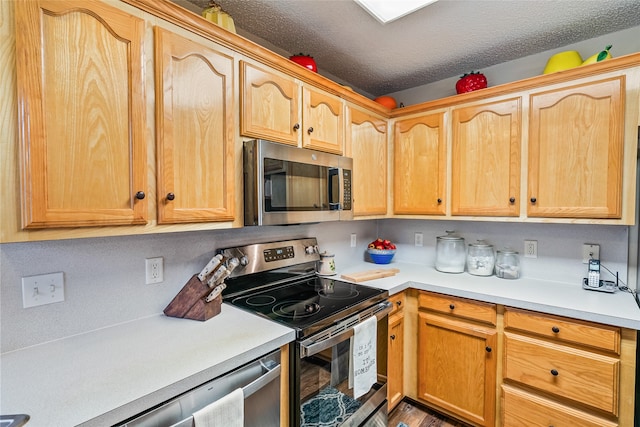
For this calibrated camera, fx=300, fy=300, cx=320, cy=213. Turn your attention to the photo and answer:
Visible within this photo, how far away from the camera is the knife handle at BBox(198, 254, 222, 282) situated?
1339 mm

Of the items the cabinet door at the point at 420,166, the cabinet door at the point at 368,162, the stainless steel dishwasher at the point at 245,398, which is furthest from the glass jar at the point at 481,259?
the stainless steel dishwasher at the point at 245,398

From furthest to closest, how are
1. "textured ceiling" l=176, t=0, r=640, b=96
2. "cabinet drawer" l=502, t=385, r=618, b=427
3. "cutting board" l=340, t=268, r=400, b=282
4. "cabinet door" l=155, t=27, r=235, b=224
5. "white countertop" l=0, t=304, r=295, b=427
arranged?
"cutting board" l=340, t=268, r=400, b=282 < "textured ceiling" l=176, t=0, r=640, b=96 < "cabinet drawer" l=502, t=385, r=618, b=427 < "cabinet door" l=155, t=27, r=235, b=224 < "white countertop" l=0, t=304, r=295, b=427

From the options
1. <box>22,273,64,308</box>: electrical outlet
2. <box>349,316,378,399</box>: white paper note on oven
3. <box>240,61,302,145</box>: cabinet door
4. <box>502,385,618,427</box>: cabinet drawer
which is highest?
<box>240,61,302,145</box>: cabinet door

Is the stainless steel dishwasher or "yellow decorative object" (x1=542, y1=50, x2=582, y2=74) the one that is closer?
the stainless steel dishwasher

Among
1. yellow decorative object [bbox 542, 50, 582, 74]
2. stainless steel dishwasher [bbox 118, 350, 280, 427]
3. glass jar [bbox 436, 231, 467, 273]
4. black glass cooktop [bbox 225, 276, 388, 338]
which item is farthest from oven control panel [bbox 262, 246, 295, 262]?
yellow decorative object [bbox 542, 50, 582, 74]

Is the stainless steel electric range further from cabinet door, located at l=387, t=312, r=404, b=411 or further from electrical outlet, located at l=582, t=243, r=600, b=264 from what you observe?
electrical outlet, located at l=582, t=243, r=600, b=264

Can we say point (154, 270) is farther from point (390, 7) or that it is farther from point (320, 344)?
point (390, 7)

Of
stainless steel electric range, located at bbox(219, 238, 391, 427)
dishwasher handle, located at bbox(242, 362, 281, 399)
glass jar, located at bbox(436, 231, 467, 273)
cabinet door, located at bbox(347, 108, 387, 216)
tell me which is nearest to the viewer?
dishwasher handle, located at bbox(242, 362, 281, 399)

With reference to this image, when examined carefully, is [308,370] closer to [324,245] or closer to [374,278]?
[374,278]

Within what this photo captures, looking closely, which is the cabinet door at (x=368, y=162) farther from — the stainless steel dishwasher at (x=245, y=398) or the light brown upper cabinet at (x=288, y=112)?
the stainless steel dishwasher at (x=245, y=398)

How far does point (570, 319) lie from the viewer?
5.08 feet

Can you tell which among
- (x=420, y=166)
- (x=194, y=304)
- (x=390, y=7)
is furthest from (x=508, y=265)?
(x=194, y=304)

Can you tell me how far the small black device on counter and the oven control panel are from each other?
185 cm

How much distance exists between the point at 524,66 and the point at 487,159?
2.62ft
